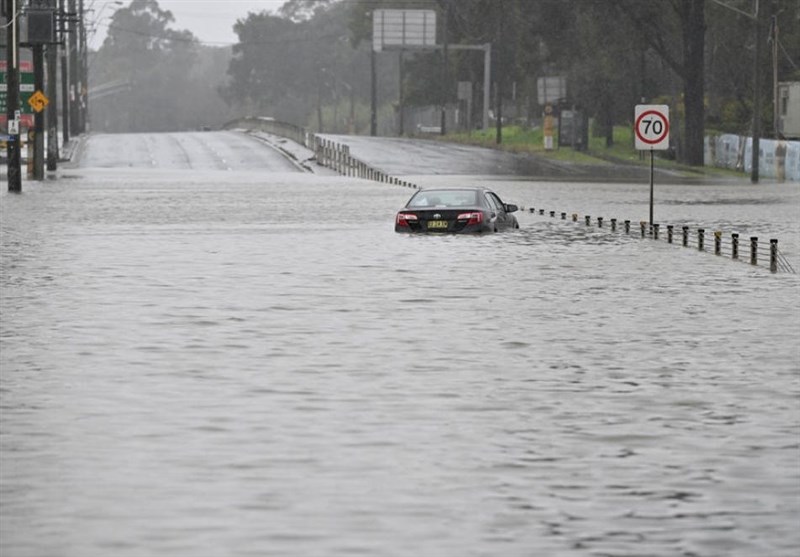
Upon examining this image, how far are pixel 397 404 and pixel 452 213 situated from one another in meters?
25.2

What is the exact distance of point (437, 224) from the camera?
135 ft

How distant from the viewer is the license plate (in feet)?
134

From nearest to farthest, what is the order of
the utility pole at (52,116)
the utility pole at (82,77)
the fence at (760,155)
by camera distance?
the utility pole at (52,116) → the fence at (760,155) → the utility pole at (82,77)

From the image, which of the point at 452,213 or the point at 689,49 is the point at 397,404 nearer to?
the point at 452,213

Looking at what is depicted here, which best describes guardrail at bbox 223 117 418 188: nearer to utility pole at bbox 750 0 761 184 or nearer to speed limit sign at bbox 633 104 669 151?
utility pole at bbox 750 0 761 184

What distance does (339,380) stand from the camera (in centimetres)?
A: 1745

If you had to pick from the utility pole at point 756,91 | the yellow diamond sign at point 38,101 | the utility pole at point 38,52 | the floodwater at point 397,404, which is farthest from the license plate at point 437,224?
the utility pole at point 756,91

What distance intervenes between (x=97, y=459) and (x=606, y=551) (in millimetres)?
4105

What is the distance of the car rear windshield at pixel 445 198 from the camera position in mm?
41688

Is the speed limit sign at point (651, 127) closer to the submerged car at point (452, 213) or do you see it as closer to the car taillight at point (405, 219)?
the submerged car at point (452, 213)

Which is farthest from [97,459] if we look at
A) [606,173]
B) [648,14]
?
[648,14]

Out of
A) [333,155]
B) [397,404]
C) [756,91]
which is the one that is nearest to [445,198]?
[397,404]

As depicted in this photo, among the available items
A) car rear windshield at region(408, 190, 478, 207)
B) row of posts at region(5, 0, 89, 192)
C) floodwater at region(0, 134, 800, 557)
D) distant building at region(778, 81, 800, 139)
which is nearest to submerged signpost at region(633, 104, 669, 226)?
car rear windshield at region(408, 190, 478, 207)

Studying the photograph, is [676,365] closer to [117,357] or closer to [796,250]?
[117,357]
